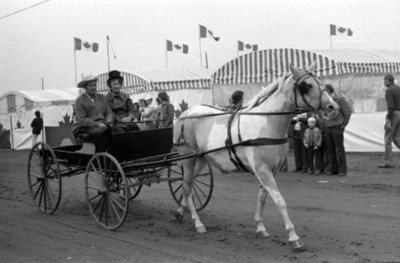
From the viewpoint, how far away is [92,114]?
8586mm

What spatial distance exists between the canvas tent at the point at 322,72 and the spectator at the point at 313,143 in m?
4.09

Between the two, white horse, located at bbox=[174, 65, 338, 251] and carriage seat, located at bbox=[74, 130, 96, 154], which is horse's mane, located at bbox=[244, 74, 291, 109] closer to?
white horse, located at bbox=[174, 65, 338, 251]

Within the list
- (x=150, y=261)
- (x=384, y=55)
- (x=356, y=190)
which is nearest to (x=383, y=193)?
(x=356, y=190)

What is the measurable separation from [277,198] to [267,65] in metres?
13.7

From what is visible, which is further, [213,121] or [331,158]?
[331,158]

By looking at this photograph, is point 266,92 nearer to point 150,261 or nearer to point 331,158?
point 150,261

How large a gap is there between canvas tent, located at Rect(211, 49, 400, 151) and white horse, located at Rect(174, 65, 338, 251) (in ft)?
33.8

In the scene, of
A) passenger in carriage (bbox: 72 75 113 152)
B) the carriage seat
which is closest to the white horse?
passenger in carriage (bbox: 72 75 113 152)

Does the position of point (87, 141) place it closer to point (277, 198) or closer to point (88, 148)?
point (88, 148)

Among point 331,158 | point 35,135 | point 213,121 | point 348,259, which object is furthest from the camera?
point 35,135

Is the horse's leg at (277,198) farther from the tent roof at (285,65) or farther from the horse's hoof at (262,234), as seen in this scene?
the tent roof at (285,65)

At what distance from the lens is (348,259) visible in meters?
5.83

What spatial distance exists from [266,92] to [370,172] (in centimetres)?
677

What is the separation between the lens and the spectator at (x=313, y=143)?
12781mm
